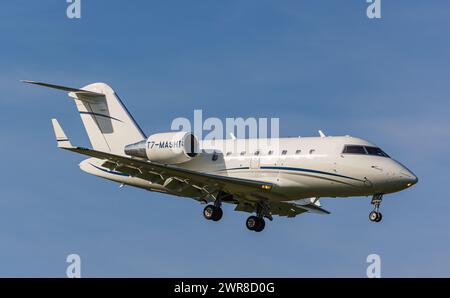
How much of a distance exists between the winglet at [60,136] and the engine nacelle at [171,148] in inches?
189

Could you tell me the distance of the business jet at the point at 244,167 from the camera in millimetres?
39969

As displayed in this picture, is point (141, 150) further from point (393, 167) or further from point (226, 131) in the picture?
point (393, 167)

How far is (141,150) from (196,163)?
97.8 inches

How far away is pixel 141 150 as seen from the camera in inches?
1727

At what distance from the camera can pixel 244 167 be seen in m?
42.4

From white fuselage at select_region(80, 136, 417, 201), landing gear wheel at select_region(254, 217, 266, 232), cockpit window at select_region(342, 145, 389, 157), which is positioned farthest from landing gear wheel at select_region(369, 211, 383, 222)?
landing gear wheel at select_region(254, 217, 266, 232)

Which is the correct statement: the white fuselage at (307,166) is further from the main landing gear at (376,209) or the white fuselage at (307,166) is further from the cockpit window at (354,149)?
the main landing gear at (376,209)

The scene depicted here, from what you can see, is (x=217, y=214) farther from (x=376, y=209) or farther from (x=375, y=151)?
(x=375, y=151)

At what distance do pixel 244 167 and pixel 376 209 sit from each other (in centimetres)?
603

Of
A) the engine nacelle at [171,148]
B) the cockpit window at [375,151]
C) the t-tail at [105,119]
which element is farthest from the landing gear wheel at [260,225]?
the t-tail at [105,119]

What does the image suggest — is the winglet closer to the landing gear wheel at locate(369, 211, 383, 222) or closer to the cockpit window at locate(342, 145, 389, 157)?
the cockpit window at locate(342, 145, 389, 157)

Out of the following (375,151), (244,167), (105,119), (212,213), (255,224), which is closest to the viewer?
(375,151)

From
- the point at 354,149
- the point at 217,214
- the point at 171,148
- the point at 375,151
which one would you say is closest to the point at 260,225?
the point at 217,214
